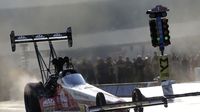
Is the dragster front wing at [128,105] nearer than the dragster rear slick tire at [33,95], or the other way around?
the dragster front wing at [128,105]

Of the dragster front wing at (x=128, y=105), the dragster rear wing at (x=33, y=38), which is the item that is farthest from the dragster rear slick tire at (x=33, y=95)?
the dragster front wing at (x=128, y=105)

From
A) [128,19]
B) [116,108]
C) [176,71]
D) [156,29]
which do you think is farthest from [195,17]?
[116,108]

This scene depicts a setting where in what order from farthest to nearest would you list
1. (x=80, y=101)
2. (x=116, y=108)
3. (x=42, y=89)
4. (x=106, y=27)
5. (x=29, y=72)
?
(x=106, y=27)
(x=29, y=72)
(x=42, y=89)
(x=80, y=101)
(x=116, y=108)

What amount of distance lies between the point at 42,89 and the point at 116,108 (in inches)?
156

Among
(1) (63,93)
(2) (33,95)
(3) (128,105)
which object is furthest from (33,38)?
(3) (128,105)

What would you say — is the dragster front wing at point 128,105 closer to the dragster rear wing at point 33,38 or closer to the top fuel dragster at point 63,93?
the top fuel dragster at point 63,93

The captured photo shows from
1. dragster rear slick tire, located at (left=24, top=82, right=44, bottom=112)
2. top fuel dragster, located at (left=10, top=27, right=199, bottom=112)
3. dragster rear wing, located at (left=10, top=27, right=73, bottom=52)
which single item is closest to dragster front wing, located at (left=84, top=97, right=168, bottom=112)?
top fuel dragster, located at (left=10, top=27, right=199, bottom=112)

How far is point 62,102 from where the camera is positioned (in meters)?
13.7

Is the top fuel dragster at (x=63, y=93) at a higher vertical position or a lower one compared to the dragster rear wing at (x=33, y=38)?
lower

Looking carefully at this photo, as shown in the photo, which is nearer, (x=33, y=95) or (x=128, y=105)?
(x=128, y=105)

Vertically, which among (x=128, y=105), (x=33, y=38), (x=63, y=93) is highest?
(x=33, y=38)

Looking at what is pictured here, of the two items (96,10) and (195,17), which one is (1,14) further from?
(195,17)

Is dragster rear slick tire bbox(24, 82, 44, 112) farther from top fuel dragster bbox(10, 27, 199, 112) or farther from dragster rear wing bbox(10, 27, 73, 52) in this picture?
dragster rear wing bbox(10, 27, 73, 52)

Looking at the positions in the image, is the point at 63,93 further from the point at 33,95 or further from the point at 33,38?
the point at 33,38
